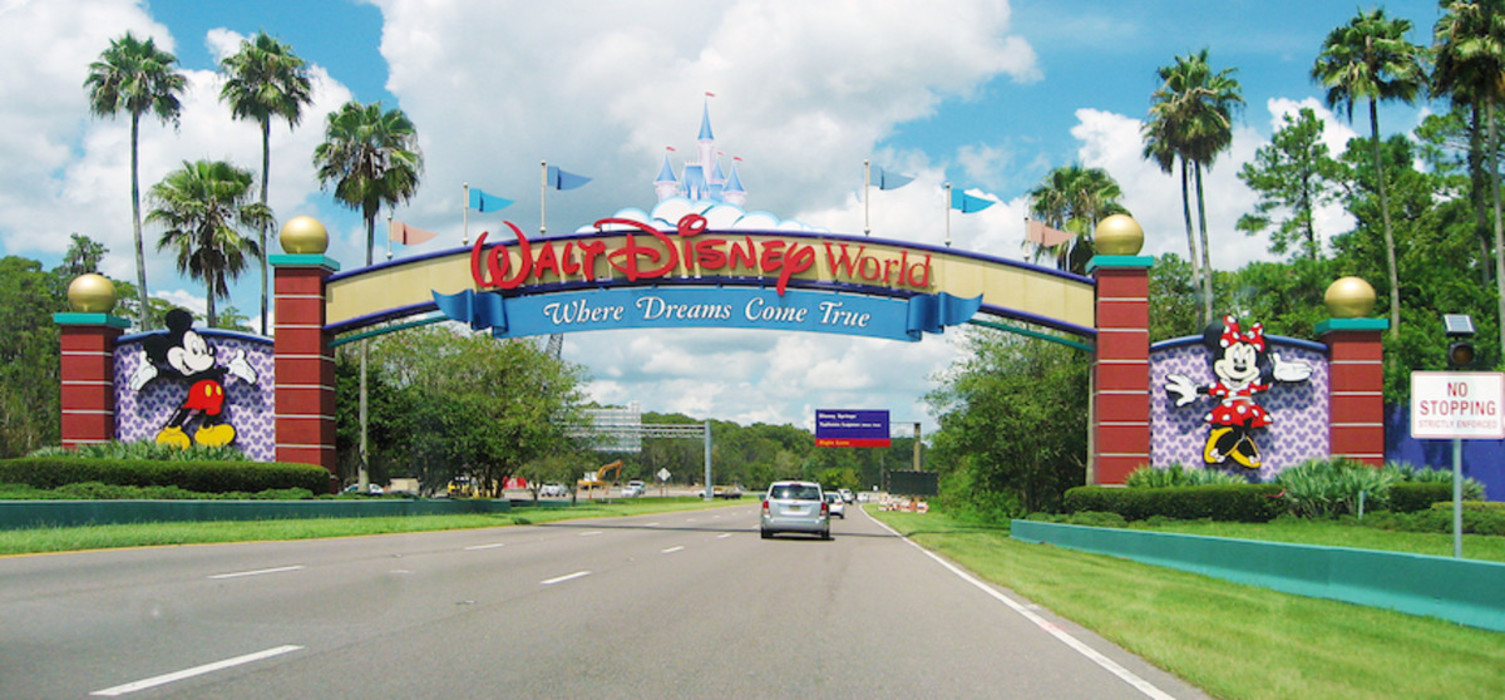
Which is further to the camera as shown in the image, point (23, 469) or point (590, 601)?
point (23, 469)

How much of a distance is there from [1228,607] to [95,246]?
84736mm

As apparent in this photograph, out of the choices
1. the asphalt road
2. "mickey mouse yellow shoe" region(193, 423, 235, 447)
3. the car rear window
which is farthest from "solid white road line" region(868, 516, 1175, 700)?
"mickey mouse yellow shoe" region(193, 423, 235, 447)

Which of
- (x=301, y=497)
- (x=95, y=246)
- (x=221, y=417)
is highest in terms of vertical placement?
(x=95, y=246)

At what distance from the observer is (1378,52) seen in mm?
42844

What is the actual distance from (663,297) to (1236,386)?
16252mm

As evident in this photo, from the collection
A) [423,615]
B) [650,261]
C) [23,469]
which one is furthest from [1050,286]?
[23,469]

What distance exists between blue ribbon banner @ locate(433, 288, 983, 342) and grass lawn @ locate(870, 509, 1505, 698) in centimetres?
1577

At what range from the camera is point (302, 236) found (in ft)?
111

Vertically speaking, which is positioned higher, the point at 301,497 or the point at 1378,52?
the point at 1378,52

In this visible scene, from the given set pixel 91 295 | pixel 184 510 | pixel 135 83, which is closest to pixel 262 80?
pixel 135 83

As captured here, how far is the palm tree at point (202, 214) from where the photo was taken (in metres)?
44.3

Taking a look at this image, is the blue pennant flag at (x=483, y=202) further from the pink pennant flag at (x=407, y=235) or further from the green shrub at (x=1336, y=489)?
the green shrub at (x=1336, y=489)

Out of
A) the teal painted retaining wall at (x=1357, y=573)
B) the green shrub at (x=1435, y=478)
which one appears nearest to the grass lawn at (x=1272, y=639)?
the teal painted retaining wall at (x=1357, y=573)

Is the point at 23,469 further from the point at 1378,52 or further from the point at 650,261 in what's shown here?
the point at 1378,52
